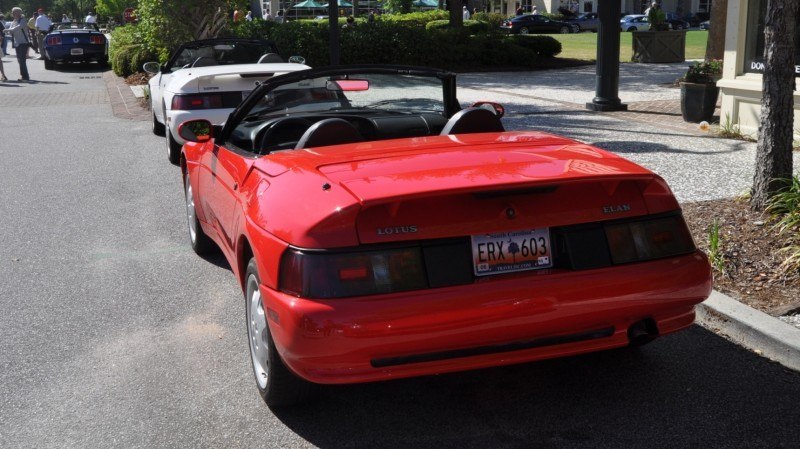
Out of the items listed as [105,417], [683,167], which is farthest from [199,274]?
[683,167]

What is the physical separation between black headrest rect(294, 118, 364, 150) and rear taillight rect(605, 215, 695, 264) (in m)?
1.56

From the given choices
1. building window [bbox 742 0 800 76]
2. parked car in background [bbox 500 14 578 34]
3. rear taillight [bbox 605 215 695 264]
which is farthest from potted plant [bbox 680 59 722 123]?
parked car in background [bbox 500 14 578 34]

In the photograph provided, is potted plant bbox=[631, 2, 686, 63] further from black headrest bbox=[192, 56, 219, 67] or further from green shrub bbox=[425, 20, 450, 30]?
black headrest bbox=[192, 56, 219, 67]

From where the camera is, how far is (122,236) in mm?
7180

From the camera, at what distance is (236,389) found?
4145mm

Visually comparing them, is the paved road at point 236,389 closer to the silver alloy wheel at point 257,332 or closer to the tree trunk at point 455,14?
the silver alloy wheel at point 257,332

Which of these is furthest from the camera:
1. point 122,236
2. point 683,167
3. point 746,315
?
point 683,167

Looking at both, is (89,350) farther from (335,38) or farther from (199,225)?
(335,38)

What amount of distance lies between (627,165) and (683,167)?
5.58 meters

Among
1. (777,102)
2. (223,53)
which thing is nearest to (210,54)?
(223,53)

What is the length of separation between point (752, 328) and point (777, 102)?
8.00 ft

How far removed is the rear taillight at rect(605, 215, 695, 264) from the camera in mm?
3598

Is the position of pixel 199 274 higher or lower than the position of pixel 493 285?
lower

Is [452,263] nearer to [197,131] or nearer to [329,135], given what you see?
[329,135]
